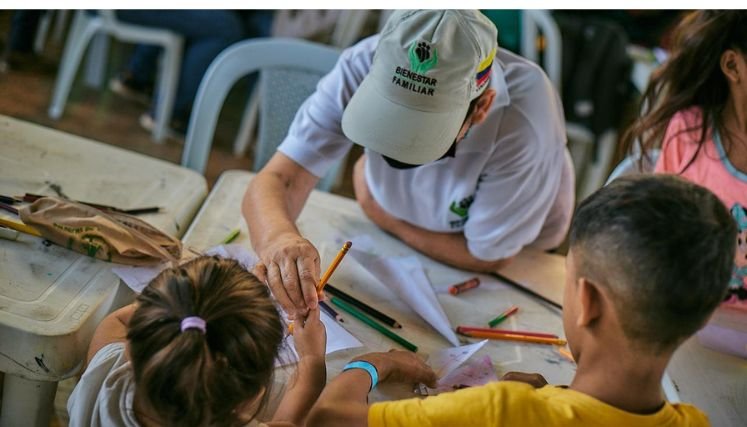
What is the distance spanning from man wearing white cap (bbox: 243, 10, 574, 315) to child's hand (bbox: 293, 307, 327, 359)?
0.07 ft

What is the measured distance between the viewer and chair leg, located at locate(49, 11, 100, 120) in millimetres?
3770

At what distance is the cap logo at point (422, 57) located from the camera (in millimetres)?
1401

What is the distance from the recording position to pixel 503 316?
1.64m

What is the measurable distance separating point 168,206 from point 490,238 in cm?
71

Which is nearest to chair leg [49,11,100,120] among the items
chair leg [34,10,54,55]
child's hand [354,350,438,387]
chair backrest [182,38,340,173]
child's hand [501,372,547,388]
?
chair leg [34,10,54,55]

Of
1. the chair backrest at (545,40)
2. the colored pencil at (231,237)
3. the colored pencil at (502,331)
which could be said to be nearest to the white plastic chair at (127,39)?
the chair backrest at (545,40)

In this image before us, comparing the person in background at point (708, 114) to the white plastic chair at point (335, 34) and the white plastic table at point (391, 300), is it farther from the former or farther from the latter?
the white plastic chair at point (335, 34)

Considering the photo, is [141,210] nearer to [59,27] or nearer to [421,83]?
[421,83]

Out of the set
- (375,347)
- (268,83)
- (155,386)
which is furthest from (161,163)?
(155,386)

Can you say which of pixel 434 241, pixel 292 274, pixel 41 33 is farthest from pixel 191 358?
pixel 41 33

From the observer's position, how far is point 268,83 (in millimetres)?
2217

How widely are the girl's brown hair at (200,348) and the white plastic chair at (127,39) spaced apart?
2955mm

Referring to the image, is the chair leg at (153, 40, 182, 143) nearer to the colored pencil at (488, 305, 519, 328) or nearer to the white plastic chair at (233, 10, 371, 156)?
the white plastic chair at (233, 10, 371, 156)

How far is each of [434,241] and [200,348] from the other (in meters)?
0.89
